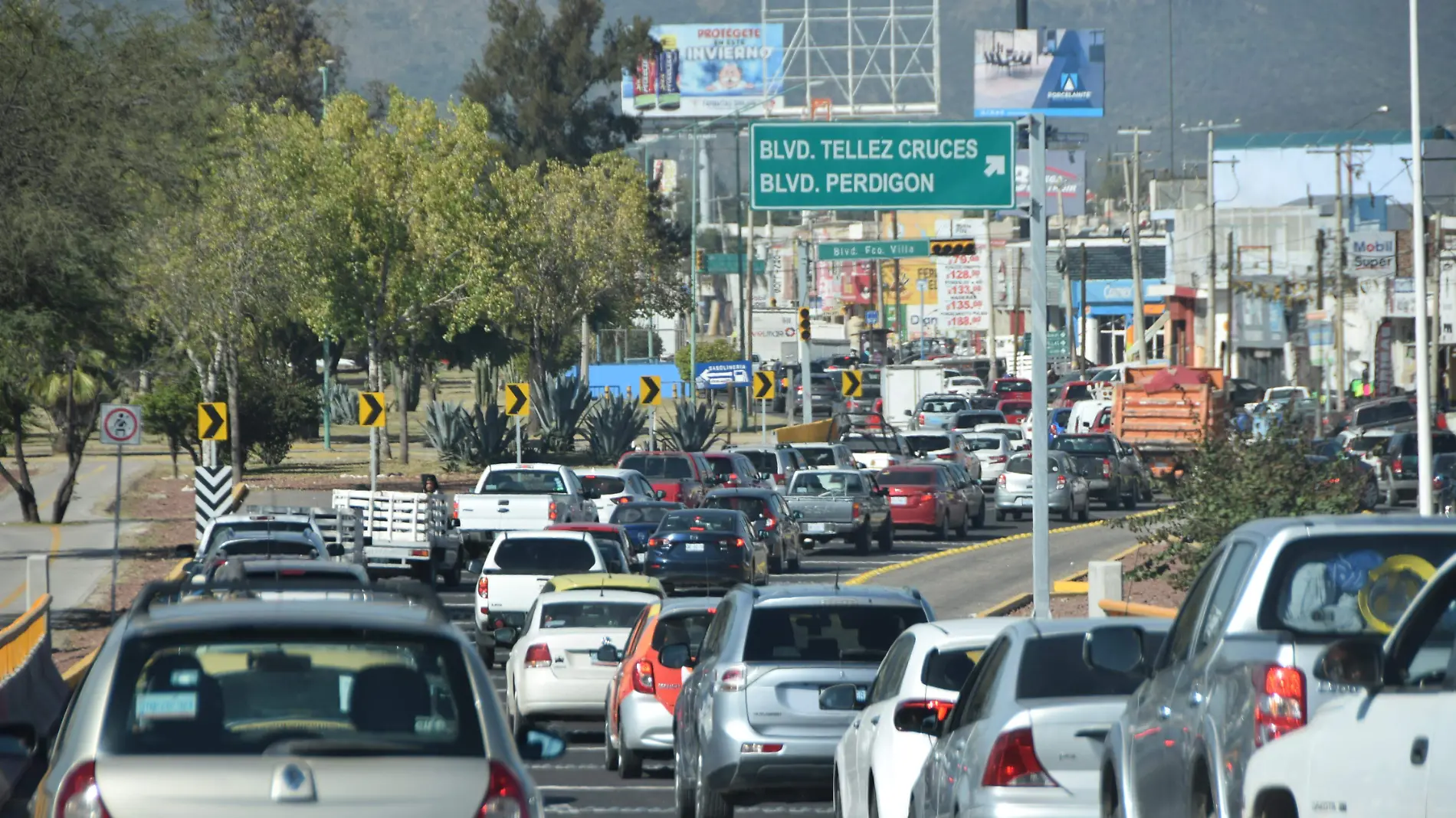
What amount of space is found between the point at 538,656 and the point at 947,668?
797 cm

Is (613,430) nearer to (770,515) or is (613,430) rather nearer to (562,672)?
(770,515)

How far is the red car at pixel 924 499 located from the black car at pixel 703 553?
10.4m

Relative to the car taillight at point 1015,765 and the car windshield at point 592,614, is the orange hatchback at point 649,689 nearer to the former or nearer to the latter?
the car windshield at point 592,614

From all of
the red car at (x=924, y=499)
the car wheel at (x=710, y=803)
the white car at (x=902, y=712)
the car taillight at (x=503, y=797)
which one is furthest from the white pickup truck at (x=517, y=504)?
the car taillight at (x=503, y=797)

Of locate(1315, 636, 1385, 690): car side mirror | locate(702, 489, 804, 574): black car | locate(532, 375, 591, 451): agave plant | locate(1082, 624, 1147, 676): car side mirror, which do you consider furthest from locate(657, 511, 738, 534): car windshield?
locate(532, 375, 591, 451): agave plant

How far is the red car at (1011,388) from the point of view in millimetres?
79750

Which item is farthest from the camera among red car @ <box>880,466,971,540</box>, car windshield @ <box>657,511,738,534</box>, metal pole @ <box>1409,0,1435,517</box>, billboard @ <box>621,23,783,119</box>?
billboard @ <box>621,23,783,119</box>

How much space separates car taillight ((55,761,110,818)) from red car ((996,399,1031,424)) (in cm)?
6233

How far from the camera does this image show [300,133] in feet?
188

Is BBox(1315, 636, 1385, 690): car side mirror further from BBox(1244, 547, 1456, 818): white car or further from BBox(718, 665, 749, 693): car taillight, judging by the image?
BBox(718, 665, 749, 693): car taillight

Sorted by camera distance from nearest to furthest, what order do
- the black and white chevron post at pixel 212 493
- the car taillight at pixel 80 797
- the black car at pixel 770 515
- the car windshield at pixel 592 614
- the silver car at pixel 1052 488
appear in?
the car taillight at pixel 80 797 < the car windshield at pixel 592 614 < the black and white chevron post at pixel 212 493 < the black car at pixel 770 515 < the silver car at pixel 1052 488

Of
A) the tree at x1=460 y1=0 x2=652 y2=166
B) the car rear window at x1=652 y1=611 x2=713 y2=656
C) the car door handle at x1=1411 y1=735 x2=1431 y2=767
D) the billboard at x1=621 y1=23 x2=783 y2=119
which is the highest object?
the billboard at x1=621 y1=23 x2=783 y2=119

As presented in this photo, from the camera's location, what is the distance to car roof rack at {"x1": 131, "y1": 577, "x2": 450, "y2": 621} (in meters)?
6.66

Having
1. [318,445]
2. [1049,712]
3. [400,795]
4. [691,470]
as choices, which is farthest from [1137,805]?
[318,445]
